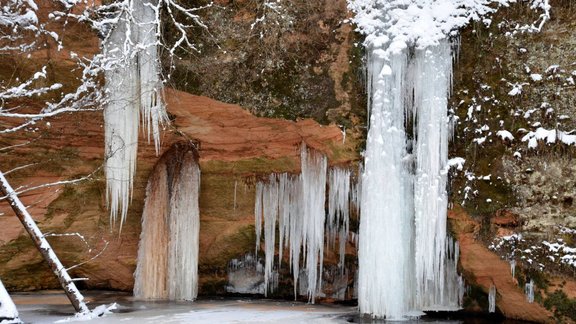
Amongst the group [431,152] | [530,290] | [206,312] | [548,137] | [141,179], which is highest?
[548,137]

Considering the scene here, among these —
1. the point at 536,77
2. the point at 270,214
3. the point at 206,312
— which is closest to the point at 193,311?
the point at 206,312

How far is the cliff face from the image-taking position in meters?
6.92

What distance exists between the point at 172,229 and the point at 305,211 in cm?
217

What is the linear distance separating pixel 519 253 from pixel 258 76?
3.79 metres

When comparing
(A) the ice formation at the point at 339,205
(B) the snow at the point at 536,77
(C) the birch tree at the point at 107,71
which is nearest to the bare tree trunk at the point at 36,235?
(C) the birch tree at the point at 107,71

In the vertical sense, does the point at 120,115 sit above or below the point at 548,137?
above

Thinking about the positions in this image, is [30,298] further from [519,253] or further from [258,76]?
[519,253]

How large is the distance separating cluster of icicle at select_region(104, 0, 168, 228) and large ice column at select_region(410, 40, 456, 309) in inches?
126

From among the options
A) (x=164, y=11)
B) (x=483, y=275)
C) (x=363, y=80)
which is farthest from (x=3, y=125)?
(x=483, y=275)

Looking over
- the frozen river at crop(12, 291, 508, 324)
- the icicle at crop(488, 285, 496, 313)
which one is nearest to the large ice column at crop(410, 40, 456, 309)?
the icicle at crop(488, 285, 496, 313)

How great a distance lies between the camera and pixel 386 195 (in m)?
7.26

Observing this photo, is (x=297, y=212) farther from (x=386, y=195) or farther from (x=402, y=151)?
(x=402, y=151)

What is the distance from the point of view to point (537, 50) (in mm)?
7012

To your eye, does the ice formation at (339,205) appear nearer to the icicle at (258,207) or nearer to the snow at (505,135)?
the icicle at (258,207)
